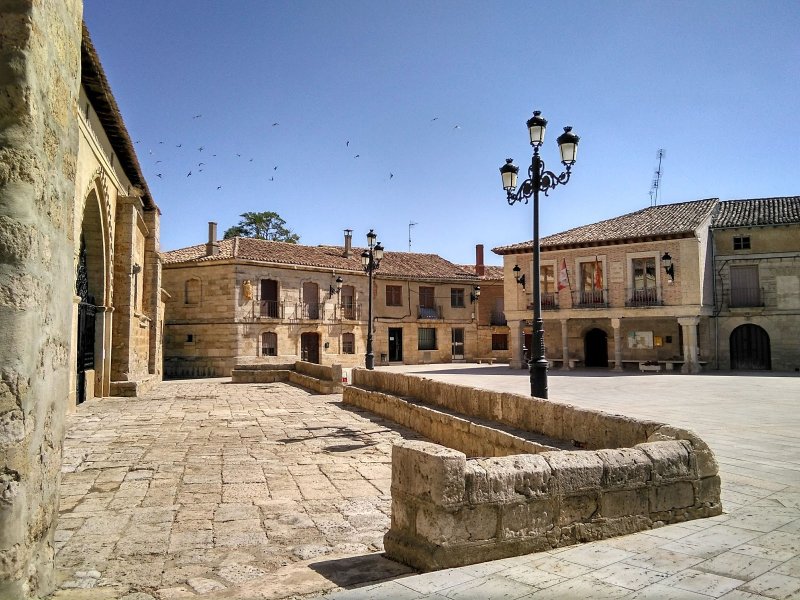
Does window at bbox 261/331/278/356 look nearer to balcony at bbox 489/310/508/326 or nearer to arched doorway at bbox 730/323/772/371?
balcony at bbox 489/310/508/326

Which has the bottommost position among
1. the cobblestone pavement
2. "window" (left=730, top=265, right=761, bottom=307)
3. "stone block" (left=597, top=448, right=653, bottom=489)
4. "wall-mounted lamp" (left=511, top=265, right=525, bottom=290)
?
the cobblestone pavement

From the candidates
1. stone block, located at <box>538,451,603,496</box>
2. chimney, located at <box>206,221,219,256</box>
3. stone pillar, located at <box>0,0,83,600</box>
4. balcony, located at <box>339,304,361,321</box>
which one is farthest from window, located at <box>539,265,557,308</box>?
stone pillar, located at <box>0,0,83,600</box>

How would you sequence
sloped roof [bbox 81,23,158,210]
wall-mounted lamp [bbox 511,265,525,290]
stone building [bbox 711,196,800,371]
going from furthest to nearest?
wall-mounted lamp [bbox 511,265,525,290], stone building [bbox 711,196,800,371], sloped roof [bbox 81,23,158,210]

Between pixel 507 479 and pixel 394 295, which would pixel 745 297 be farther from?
pixel 507 479

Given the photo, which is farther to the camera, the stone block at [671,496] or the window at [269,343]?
the window at [269,343]

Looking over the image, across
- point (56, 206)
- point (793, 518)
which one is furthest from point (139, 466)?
point (793, 518)

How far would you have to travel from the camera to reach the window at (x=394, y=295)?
37259 millimetres

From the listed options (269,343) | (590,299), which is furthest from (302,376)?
(590,299)

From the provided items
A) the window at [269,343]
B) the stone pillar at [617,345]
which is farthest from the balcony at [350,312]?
the stone pillar at [617,345]

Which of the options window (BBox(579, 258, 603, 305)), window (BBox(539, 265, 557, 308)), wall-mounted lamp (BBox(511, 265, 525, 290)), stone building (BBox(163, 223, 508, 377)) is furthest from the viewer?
stone building (BBox(163, 223, 508, 377))

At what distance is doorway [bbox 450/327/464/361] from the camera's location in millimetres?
39312

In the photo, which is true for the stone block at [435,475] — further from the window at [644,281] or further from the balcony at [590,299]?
the balcony at [590,299]

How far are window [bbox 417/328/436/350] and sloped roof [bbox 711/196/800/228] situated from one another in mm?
17572

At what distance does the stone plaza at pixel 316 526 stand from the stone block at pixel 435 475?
427mm
